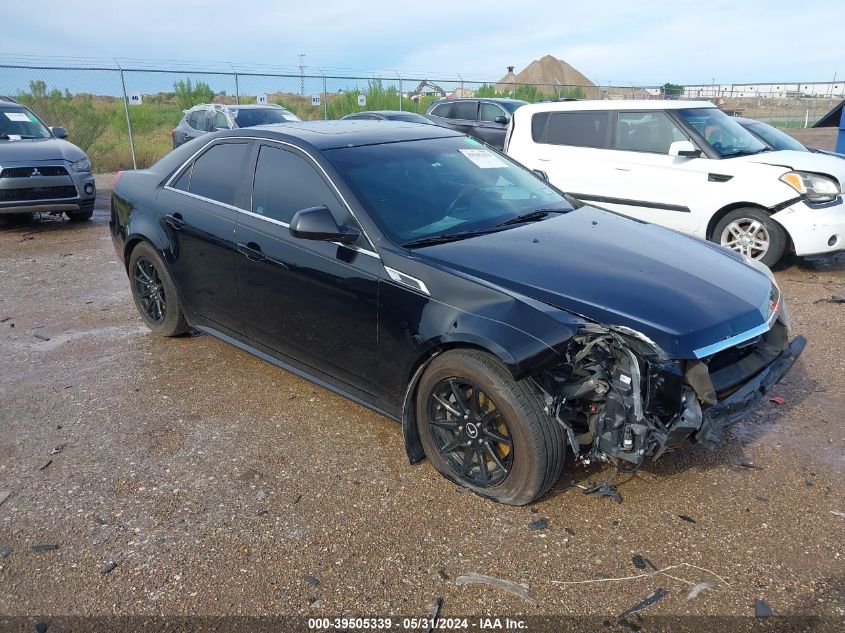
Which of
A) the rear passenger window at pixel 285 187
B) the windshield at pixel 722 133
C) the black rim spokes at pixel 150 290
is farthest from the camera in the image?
the windshield at pixel 722 133

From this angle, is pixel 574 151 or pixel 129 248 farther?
pixel 574 151

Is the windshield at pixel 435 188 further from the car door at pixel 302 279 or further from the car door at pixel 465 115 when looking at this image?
the car door at pixel 465 115

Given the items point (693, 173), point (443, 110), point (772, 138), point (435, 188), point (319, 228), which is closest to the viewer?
point (319, 228)

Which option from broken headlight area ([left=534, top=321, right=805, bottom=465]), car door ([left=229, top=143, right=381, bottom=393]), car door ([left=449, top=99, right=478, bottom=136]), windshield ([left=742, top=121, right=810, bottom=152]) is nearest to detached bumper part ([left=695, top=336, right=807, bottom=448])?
broken headlight area ([left=534, top=321, right=805, bottom=465])

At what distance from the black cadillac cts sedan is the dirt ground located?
31 centimetres

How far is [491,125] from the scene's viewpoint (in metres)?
15.4

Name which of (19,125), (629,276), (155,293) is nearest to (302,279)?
(629,276)

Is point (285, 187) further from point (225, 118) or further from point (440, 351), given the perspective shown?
point (225, 118)

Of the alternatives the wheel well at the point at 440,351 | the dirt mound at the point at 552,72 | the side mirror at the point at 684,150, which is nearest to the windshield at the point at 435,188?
the wheel well at the point at 440,351

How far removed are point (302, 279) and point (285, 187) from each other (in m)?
0.63

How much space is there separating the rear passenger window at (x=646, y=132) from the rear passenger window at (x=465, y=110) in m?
8.62

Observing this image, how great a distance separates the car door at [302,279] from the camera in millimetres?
3557

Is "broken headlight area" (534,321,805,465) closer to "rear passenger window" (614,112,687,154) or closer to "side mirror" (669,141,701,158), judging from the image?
"side mirror" (669,141,701,158)

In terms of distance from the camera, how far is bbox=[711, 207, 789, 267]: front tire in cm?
677
